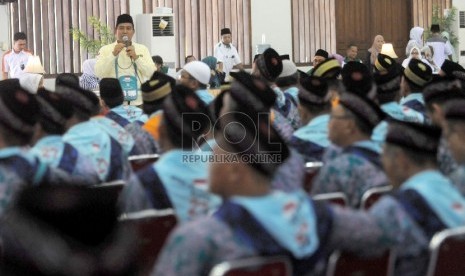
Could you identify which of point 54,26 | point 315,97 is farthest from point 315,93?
point 54,26

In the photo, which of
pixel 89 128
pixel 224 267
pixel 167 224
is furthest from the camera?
pixel 89 128

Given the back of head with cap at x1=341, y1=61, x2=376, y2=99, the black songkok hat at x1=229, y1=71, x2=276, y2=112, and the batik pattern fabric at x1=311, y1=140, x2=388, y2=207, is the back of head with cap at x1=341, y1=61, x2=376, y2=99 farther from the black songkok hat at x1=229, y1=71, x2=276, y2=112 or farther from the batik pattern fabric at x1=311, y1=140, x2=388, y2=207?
the batik pattern fabric at x1=311, y1=140, x2=388, y2=207

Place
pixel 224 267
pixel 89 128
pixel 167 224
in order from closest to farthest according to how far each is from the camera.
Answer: pixel 224 267, pixel 167 224, pixel 89 128

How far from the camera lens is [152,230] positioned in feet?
9.98

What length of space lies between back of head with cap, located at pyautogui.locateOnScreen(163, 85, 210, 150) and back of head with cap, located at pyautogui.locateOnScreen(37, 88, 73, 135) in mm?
854

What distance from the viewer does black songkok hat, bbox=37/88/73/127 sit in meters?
4.38

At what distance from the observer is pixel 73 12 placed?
14430 mm

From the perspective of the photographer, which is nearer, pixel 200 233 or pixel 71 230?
pixel 71 230

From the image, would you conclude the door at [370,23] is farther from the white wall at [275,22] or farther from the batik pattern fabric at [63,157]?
the batik pattern fabric at [63,157]

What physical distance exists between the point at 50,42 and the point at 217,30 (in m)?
3.08

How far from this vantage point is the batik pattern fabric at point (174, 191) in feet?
10.2

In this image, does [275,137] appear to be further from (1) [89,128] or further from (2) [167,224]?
(1) [89,128]

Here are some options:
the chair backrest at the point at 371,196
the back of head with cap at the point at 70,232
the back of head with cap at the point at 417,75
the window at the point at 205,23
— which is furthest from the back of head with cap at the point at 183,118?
the window at the point at 205,23

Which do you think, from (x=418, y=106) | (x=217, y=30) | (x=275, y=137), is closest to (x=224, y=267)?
(x=275, y=137)
